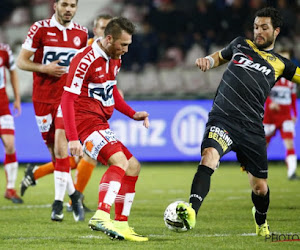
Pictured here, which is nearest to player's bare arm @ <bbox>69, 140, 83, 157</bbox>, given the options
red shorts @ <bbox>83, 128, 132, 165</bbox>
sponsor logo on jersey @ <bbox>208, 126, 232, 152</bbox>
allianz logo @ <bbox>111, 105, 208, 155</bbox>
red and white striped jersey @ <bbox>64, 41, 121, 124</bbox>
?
red shorts @ <bbox>83, 128, 132, 165</bbox>

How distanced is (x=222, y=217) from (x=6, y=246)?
2816mm

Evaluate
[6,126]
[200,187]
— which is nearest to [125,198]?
[200,187]

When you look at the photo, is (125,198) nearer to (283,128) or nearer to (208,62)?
(208,62)

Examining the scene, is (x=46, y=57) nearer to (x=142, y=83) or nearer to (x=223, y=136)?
(x=223, y=136)

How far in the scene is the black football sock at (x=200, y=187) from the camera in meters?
5.75

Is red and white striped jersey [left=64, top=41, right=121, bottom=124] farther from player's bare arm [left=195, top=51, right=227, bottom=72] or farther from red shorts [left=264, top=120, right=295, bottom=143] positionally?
red shorts [left=264, top=120, right=295, bottom=143]

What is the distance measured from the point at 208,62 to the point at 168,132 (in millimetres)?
9084

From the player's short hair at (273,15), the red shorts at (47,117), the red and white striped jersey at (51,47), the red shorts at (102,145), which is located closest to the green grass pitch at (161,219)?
the red shorts at (102,145)

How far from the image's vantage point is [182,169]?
15.0 meters

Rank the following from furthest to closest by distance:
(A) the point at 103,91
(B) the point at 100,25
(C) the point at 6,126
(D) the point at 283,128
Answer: (D) the point at 283,128
(C) the point at 6,126
(B) the point at 100,25
(A) the point at 103,91

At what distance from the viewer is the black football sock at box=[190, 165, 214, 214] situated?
5.75 m

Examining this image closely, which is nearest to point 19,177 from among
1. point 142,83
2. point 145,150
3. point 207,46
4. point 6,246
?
point 145,150

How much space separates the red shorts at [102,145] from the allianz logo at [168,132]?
29.0ft

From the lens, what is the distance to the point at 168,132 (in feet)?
50.2
